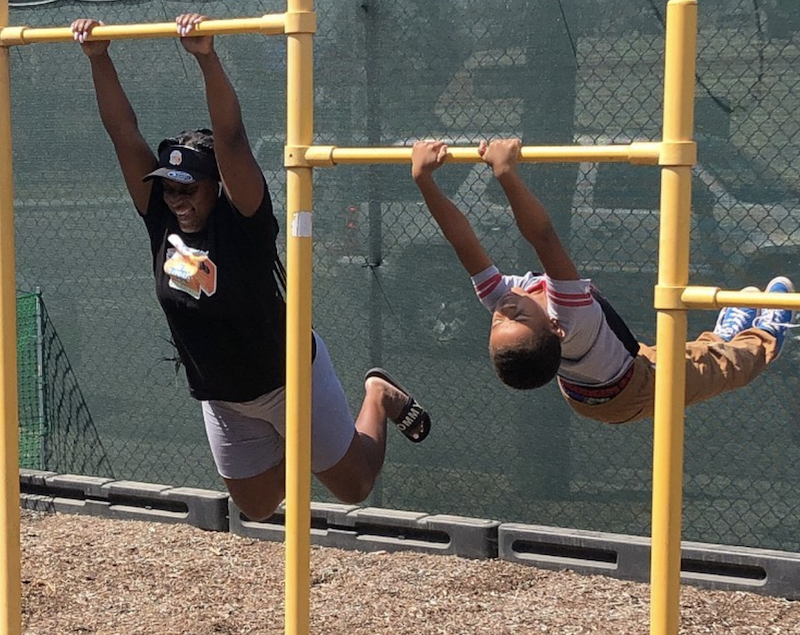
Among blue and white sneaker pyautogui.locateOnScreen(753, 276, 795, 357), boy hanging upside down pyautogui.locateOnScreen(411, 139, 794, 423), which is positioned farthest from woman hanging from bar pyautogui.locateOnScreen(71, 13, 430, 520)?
blue and white sneaker pyautogui.locateOnScreen(753, 276, 795, 357)

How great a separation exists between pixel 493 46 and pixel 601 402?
2312 millimetres

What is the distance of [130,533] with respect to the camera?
22.3ft

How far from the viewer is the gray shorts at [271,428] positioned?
183 inches

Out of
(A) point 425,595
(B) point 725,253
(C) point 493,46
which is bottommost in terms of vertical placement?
(A) point 425,595

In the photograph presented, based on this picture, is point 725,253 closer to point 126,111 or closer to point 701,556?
point 701,556

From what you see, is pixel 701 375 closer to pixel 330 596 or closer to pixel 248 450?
pixel 248 450

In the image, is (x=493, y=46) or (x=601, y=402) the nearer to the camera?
(x=601, y=402)

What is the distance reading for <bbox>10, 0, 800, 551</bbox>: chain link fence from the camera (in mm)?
5660

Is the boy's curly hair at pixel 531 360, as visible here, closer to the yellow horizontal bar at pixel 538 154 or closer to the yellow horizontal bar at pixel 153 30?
the yellow horizontal bar at pixel 538 154

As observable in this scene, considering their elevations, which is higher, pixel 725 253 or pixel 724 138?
pixel 724 138

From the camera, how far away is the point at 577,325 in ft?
13.3

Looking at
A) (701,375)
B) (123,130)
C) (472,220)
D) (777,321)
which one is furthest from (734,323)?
(123,130)

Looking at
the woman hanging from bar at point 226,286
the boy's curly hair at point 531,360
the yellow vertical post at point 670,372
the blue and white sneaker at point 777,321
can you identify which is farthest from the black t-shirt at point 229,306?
the blue and white sneaker at point 777,321

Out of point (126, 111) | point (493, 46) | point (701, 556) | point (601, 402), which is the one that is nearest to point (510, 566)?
point (701, 556)
